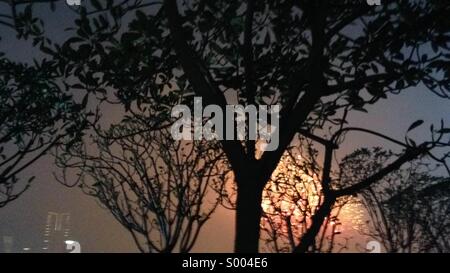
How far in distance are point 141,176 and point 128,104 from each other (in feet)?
31.3

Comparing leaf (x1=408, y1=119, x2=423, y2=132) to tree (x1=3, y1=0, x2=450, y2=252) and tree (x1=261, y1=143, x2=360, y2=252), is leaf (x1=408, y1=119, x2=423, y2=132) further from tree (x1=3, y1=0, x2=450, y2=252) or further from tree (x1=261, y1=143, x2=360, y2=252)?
tree (x1=261, y1=143, x2=360, y2=252)

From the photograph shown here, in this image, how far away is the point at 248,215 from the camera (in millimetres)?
3297

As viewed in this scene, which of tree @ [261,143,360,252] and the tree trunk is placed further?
tree @ [261,143,360,252]

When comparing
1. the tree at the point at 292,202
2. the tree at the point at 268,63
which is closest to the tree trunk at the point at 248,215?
the tree at the point at 268,63

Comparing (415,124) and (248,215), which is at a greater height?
(415,124)

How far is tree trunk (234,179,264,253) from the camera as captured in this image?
328cm

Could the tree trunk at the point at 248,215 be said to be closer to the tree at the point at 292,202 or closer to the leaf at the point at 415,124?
the leaf at the point at 415,124

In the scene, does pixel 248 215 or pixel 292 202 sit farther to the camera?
pixel 292 202

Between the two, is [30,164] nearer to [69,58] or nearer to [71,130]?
[71,130]

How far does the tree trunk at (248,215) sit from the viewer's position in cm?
328

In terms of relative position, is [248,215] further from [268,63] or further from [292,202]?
[292,202]

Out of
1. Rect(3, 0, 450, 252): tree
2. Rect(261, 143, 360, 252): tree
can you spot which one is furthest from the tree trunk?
Rect(261, 143, 360, 252): tree

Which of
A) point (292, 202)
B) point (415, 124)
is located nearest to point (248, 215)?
point (415, 124)
